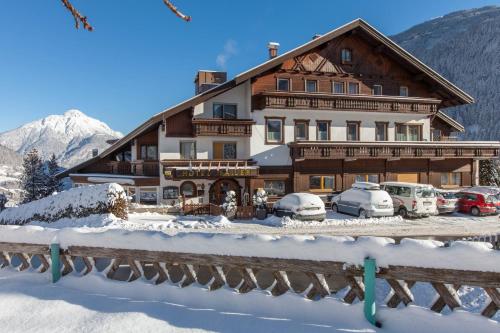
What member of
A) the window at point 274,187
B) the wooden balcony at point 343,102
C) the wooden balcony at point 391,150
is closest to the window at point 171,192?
the window at point 274,187

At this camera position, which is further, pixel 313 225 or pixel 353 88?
pixel 353 88

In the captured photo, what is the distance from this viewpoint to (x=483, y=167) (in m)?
34.1

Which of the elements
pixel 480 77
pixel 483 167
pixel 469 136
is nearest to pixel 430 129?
pixel 483 167

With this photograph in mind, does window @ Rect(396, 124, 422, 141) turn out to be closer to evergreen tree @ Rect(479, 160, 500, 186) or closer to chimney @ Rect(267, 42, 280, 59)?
evergreen tree @ Rect(479, 160, 500, 186)

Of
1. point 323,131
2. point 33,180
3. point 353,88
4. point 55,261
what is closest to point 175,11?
point 55,261

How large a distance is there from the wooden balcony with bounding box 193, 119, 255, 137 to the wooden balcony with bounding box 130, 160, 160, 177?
14.0 feet

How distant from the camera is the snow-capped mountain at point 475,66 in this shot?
391 ft

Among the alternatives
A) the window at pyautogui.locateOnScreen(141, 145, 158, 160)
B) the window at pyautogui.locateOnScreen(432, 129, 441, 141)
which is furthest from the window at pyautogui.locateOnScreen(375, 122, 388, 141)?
the window at pyautogui.locateOnScreen(141, 145, 158, 160)

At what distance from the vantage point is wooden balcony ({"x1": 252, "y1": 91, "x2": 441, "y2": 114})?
24625 millimetres

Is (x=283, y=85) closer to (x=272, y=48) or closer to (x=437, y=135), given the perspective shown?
(x=272, y=48)

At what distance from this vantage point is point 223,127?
24.5 meters

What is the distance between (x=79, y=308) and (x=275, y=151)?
21099mm

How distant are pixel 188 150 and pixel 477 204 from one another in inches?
834

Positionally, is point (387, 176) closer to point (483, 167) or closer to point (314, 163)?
point (314, 163)
